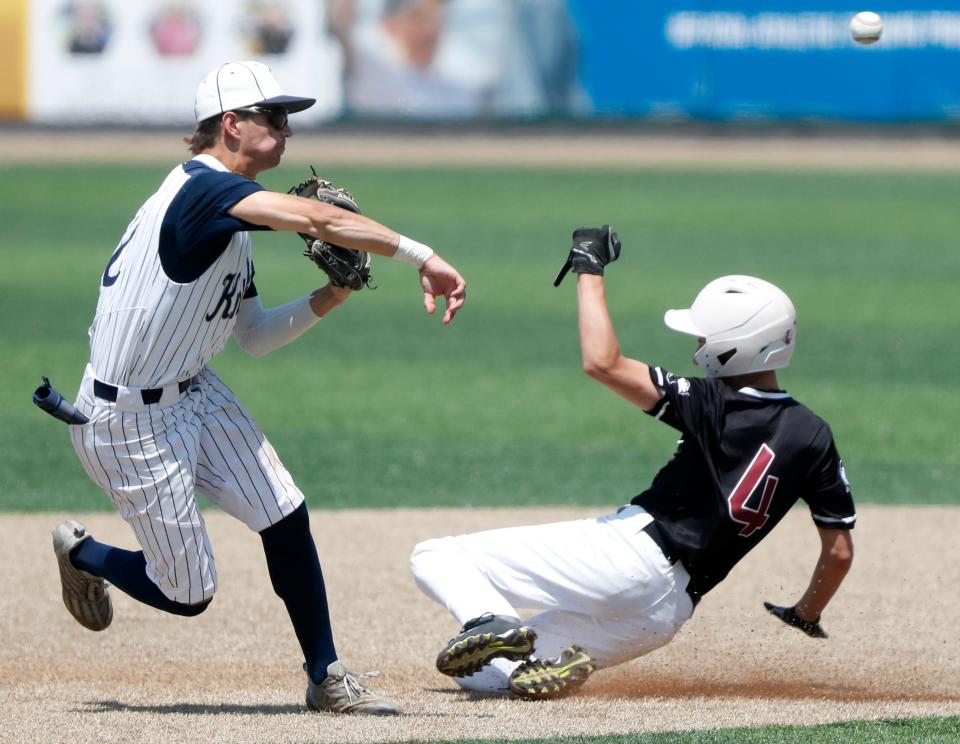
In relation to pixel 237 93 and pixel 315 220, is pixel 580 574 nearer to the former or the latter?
pixel 315 220

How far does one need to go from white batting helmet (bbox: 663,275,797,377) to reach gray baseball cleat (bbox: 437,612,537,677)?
969 millimetres

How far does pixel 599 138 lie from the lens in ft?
85.0

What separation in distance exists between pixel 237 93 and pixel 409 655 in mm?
2019

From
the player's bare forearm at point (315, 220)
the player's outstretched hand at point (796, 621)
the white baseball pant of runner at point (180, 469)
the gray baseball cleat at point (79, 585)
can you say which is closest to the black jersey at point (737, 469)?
the player's outstretched hand at point (796, 621)

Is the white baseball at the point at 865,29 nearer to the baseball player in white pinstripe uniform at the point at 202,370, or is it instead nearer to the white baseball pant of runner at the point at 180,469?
the baseball player in white pinstripe uniform at the point at 202,370

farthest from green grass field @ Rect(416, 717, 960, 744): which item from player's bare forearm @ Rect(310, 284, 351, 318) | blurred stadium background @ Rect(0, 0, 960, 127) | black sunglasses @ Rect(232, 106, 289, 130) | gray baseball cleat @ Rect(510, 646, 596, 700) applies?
blurred stadium background @ Rect(0, 0, 960, 127)

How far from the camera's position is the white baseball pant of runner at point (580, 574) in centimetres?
427


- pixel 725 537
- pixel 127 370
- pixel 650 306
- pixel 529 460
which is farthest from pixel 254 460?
pixel 650 306

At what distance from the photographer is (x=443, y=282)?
410 cm

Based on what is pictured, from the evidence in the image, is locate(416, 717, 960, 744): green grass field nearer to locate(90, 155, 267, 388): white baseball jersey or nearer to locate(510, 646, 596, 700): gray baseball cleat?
locate(510, 646, 596, 700): gray baseball cleat

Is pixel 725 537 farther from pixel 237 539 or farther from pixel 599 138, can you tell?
pixel 599 138

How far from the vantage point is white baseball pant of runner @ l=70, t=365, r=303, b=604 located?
4.11 meters

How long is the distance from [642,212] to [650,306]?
5.87 meters

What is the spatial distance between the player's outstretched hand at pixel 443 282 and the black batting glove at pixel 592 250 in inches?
11.0
